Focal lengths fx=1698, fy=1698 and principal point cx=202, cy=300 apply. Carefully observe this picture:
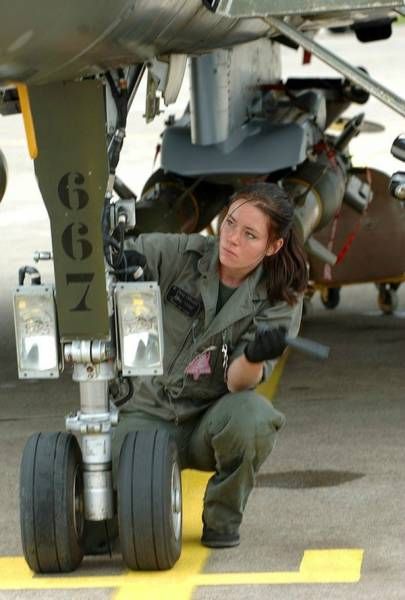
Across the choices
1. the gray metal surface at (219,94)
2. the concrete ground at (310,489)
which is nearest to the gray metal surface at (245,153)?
the gray metal surface at (219,94)

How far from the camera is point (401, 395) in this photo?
8.19 metres

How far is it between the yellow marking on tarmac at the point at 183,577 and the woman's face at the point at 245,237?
3.17ft

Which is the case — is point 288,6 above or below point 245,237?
above

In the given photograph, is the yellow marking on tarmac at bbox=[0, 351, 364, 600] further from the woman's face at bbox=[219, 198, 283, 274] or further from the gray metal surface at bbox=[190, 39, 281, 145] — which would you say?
the gray metal surface at bbox=[190, 39, 281, 145]

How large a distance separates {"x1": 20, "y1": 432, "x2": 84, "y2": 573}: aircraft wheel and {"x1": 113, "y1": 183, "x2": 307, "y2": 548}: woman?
0.98 ft

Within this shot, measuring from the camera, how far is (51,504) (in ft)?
16.9

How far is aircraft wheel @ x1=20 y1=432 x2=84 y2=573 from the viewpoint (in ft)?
16.9

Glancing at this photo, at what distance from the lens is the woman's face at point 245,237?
543cm

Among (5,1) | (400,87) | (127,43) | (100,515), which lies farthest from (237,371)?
(400,87)

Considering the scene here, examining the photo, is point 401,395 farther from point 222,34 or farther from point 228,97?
point 222,34

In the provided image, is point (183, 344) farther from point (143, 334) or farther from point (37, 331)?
point (37, 331)

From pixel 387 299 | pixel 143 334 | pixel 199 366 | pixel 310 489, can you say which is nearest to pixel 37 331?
pixel 143 334

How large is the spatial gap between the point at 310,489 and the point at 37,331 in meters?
1.62

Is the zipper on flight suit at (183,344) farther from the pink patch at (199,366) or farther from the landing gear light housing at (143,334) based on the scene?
the landing gear light housing at (143,334)
